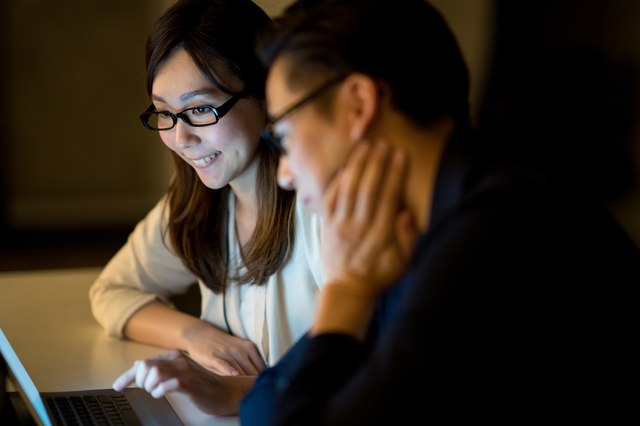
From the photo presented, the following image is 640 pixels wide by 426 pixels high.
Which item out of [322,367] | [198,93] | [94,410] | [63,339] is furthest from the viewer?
[63,339]

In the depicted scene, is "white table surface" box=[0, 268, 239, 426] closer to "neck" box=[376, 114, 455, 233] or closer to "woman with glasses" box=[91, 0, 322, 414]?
"woman with glasses" box=[91, 0, 322, 414]

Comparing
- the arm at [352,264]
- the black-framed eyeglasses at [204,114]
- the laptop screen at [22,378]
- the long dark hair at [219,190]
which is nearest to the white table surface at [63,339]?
the laptop screen at [22,378]

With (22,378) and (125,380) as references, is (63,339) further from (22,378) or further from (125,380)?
(125,380)

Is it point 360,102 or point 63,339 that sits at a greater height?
point 360,102

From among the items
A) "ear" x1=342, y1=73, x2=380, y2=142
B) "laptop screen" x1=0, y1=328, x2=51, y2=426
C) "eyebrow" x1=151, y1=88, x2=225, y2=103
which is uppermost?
"ear" x1=342, y1=73, x2=380, y2=142

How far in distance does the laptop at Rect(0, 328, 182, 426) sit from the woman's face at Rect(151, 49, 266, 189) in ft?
1.64

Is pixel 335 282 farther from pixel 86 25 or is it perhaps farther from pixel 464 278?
pixel 86 25

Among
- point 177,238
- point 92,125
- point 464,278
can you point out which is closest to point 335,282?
point 464,278

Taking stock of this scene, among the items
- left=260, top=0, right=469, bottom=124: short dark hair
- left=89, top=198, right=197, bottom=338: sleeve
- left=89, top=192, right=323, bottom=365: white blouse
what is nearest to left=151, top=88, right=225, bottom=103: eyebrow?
left=89, top=192, right=323, bottom=365: white blouse

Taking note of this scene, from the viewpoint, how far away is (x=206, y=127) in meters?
1.33

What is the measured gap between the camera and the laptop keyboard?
980 millimetres

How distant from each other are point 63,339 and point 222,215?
0.46 m

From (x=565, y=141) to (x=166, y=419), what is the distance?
2.58 m

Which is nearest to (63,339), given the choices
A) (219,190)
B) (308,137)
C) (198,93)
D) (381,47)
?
(219,190)
